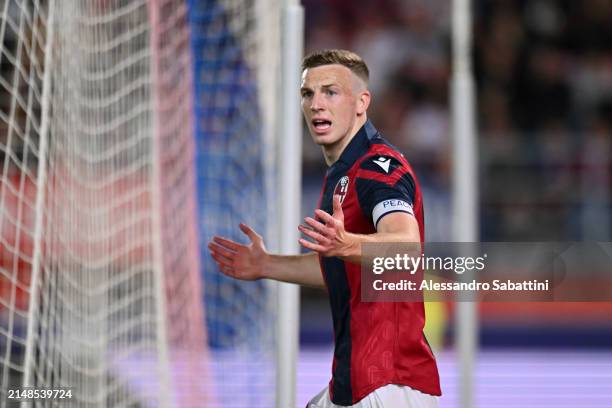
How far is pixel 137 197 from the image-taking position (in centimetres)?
475

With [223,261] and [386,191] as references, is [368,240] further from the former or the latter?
[223,261]

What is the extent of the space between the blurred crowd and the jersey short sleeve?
180 inches

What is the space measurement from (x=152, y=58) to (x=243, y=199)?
4.80 feet

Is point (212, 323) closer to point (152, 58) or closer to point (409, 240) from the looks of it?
point (152, 58)

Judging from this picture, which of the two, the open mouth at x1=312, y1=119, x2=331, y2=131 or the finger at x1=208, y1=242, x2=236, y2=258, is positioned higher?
the open mouth at x1=312, y1=119, x2=331, y2=131

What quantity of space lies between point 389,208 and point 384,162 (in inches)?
5.6

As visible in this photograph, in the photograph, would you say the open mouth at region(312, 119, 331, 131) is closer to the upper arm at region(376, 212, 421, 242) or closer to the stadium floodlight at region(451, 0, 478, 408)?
the upper arm at region(376, 212, 421, 242)

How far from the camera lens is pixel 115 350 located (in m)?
4.31

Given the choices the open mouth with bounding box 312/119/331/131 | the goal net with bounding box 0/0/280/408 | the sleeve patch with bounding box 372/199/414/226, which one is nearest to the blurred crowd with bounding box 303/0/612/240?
the goal net with bounding box 0/0/280/408

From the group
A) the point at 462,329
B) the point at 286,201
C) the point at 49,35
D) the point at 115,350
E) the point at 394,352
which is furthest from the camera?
the point at 115,350

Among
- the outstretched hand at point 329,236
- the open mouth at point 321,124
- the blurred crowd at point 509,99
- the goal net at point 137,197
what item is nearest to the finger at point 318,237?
the outstretched hand at point 329,236

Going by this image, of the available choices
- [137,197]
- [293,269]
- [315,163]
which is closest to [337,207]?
[293,269]

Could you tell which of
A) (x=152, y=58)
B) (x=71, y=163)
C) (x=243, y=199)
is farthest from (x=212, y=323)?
(x=71, y=163)

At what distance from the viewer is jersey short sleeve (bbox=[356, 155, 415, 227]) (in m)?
1.99
